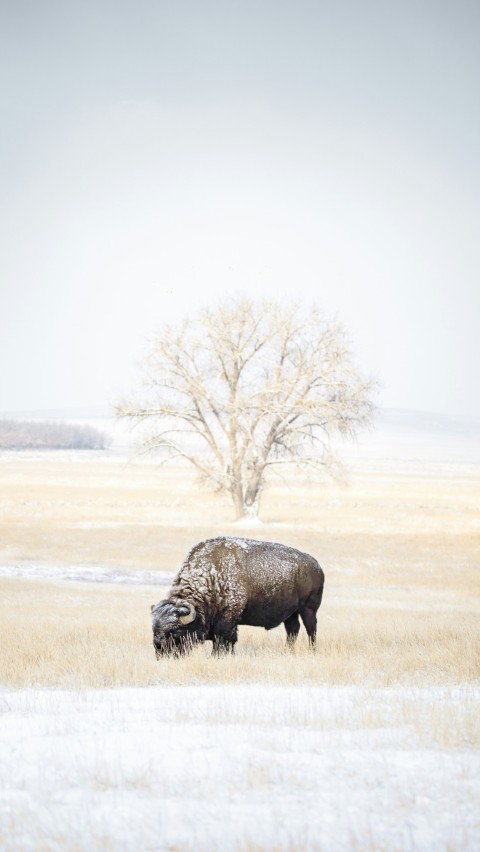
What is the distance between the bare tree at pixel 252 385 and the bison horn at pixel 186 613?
30.1 m

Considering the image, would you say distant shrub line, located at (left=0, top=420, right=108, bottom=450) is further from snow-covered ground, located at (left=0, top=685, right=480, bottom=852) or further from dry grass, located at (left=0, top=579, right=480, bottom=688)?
snow-covered ground, located at (left=0, top=685, right=480, bottom=852)

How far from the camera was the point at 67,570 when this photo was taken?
1086 inches

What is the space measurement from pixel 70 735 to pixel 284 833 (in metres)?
2.62

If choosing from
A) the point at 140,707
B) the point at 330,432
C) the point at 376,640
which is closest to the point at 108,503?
the point at 330,432

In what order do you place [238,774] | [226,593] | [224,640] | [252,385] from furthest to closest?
[252,385] → [224,640] → [226,593] → [238,774]

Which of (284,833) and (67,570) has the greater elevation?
(284,833)

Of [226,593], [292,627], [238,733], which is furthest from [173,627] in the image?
[238,733]

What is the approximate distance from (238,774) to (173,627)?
16.2 ft

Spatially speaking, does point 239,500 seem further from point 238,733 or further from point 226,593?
point 238,733

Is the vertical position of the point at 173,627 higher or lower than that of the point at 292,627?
higher

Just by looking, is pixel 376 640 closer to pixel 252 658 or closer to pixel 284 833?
pixel 252 658

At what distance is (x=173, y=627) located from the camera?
10.7m

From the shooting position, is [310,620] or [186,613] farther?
[310,620]

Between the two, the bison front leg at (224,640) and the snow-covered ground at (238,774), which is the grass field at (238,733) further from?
the bison front leg at (224,640)
